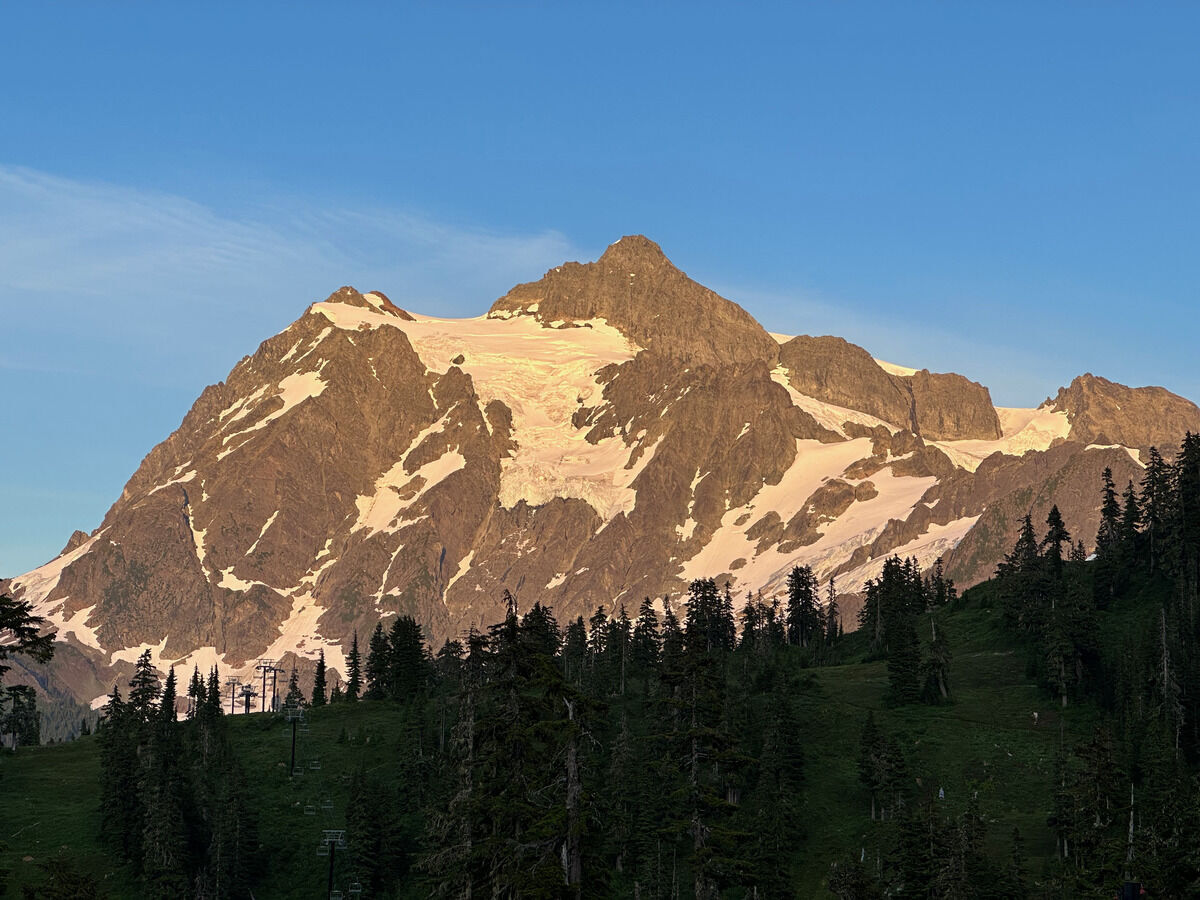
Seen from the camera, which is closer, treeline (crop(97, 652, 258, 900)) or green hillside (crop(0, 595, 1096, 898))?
treeline (crop(97, 652, 258, 900))

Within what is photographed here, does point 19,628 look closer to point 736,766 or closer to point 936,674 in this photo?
point 736,766

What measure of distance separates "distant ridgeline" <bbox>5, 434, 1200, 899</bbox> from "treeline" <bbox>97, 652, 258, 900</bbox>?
352 millimetres

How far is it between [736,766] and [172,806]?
87711 mm

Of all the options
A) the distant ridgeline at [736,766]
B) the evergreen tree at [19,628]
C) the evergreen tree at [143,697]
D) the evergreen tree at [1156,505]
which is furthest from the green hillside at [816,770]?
the evergreen tree at [19,628]

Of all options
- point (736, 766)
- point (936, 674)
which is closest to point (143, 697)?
point (936, 674)

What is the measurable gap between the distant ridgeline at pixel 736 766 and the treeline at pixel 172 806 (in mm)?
352

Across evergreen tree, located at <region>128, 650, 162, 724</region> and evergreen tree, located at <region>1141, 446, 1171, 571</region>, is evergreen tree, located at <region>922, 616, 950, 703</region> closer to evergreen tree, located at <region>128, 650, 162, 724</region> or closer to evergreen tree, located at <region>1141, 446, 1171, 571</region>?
evergreen tree, located at <region>1141, 446, 1171, 571</region>

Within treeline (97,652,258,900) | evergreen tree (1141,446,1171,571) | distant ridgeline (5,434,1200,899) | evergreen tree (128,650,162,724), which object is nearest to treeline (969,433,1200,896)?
evergreen tree (1141,446,1171,571)

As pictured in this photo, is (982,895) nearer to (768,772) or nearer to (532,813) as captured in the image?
(768,772)

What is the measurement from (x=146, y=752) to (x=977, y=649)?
98132 mm

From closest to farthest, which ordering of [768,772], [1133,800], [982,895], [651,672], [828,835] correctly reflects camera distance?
[982,895], [1133,800], [828,835], [768,772], [651,672]

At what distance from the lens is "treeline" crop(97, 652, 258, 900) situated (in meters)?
126

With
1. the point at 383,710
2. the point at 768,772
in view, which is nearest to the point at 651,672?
the point at 383,710

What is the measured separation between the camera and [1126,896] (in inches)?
1540
